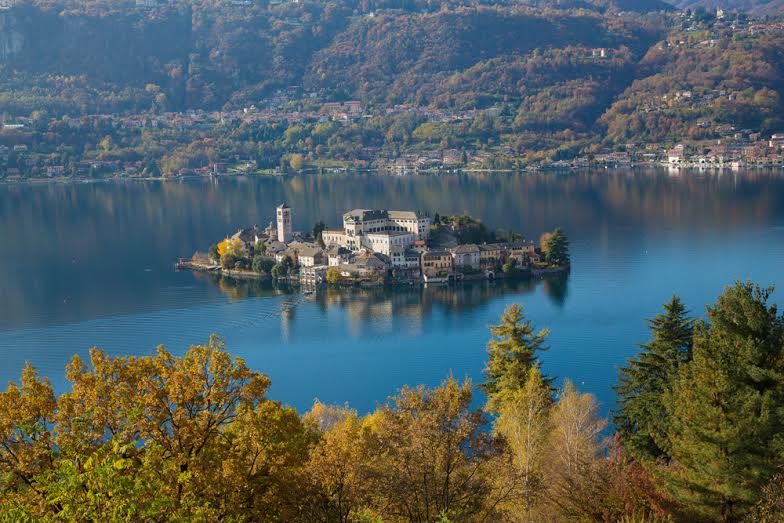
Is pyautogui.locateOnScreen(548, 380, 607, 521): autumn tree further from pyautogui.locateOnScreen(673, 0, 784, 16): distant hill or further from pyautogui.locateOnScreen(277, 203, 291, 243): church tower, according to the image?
pyautogui.locateOnScreen(673, 0, 784, 16): distant hill

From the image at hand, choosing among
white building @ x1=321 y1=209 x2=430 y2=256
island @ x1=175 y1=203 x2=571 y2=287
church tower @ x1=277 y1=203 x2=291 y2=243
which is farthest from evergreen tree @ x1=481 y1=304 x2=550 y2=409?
church tower @ x1=277 y1=203 x2=291 y2=243

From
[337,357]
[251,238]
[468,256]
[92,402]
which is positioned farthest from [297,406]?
[251,238]

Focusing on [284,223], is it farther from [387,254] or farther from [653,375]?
[653,375]

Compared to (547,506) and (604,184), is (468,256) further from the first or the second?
(604,184)

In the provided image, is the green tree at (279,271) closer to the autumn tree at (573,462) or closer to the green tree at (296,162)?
the autumn tree at (573,462)

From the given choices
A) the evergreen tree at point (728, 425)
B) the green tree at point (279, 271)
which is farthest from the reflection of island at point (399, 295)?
the evergreen tree at point (728, 425)

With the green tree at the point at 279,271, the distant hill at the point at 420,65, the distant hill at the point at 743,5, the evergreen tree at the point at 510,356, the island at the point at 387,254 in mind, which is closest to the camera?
the evergreen tree at the point at 510,356
